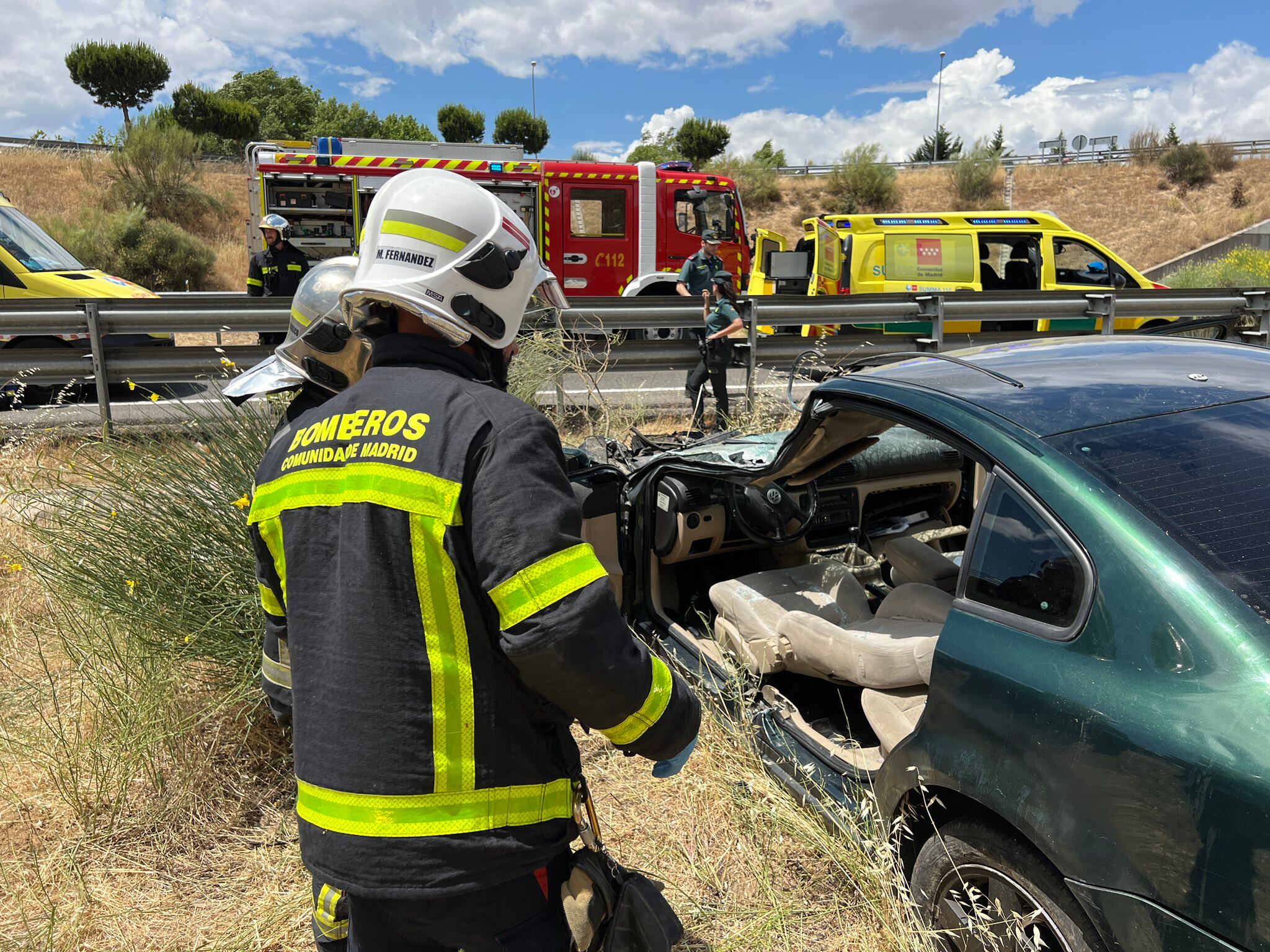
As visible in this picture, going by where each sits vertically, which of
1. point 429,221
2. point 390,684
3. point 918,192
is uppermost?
point 918,192

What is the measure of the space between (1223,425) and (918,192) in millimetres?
44926

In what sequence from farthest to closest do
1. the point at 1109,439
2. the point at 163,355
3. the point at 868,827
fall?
1. the point at 163,355
2. the point at 868,827
3. the point at 1109,439

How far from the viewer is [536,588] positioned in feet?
4.19

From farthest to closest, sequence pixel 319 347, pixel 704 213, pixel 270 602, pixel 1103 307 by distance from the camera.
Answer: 1. pixel 704 213
2. pixel 1103 307
3. pixel 319 347
4. pixel 270 602

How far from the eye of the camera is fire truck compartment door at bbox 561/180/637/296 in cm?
1317

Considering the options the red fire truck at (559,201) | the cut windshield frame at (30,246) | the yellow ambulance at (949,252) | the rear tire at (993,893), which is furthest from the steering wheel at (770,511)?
the red fire truck at (559,201)

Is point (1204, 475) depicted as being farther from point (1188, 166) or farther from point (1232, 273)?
point (1188, 166)

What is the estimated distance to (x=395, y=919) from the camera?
141cm

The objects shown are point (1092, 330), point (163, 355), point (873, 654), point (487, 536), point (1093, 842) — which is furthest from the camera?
point (1092, 330)

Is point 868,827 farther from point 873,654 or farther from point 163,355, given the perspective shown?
point 163,355

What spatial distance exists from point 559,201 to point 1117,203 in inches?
1477

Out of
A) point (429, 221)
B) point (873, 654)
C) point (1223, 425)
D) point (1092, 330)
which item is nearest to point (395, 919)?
point (429, 221)

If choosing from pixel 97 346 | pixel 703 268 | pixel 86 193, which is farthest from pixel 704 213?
pixel 86 193

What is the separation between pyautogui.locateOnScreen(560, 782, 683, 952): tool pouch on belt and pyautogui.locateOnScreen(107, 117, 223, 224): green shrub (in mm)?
30774
